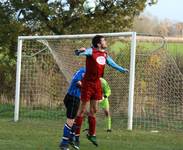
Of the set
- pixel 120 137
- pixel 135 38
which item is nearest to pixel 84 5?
pixel 135 38

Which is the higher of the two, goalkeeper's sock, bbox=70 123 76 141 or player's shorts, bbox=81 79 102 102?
player's shorts, bbox=81 79 102 102

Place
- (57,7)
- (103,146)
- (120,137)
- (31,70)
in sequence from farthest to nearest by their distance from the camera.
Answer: (57,7)
(31,70)
(120,137)
(103,146)

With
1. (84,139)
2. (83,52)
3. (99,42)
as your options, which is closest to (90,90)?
(83,52)

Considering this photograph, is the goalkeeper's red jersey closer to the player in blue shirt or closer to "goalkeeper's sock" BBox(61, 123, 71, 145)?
the player in blue shirt

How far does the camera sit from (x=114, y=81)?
18109mm

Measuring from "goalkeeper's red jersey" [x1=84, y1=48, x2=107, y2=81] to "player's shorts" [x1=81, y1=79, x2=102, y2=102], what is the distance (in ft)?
0.30

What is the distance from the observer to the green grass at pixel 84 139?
1234 cm

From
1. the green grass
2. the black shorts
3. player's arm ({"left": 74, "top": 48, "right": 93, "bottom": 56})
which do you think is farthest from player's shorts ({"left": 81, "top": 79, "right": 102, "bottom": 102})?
the green grass

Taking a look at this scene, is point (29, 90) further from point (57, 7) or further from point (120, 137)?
point (120, 137)

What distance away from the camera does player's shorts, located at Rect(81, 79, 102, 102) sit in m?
11.7

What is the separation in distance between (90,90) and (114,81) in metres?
6.41

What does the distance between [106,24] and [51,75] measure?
354 cm

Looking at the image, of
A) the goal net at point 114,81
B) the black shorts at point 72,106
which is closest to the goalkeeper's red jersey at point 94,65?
the black shorts at point 72,106

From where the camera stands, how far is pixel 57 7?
2198cm
